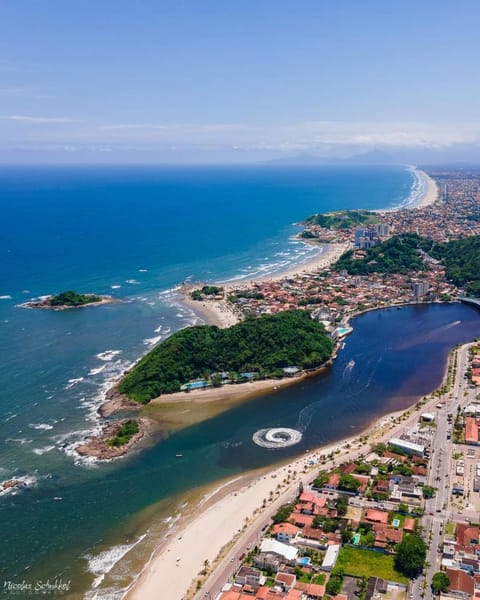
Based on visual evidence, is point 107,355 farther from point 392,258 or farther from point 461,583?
point 392,258

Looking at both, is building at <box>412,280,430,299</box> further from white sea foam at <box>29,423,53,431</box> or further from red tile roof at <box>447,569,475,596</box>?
red tile roof at <box>447,569,475,596</box>

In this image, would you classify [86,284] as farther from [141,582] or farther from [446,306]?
[141,582]

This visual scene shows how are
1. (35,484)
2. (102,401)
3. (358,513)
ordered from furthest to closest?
1. (102,401)
2. (35,484)
3. (358,513)

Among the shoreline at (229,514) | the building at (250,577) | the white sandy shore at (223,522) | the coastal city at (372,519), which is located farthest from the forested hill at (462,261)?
the building at (250,577)

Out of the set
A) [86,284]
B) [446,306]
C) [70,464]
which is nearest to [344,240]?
[446,306]

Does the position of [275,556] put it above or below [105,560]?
above

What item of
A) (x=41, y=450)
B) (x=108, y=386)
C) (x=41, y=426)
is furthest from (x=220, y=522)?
(x=108, y=386)

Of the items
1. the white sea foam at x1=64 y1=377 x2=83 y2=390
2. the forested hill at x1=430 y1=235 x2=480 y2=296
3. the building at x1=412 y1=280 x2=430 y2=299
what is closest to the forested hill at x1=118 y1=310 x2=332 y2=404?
the white sea foam at x1=64 y1=377 x2=83 y2=390
